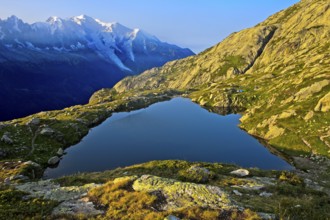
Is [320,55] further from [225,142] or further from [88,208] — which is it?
[88,208]

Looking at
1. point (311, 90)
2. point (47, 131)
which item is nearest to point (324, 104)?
point (311, 90)

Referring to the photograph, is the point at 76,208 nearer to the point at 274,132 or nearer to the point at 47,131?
the point at 274,132

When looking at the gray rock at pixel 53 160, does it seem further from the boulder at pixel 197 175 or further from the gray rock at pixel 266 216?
the gray rock at pixel 266 216

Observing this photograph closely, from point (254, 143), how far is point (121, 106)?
112 m

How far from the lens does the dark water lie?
8888cm

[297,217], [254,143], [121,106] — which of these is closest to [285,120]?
[254,143]

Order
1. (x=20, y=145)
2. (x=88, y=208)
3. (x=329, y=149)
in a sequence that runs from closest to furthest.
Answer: (x=88, y=208)
(x=329, y=149)
(x=20, y=145)

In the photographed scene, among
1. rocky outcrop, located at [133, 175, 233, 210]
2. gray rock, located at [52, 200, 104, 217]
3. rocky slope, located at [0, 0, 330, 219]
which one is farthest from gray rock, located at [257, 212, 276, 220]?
gray rock, located at [52, 200, 104, 217]

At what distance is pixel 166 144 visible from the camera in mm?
107375

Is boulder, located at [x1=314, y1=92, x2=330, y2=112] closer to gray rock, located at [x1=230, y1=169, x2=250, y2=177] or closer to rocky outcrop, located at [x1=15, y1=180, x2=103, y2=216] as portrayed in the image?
gray rock, located at [x1=230, y1=169, x2=250, y2=177]

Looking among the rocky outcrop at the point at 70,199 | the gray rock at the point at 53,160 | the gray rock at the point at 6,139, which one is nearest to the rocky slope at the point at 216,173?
the rocky outcrop at the point at 70,199

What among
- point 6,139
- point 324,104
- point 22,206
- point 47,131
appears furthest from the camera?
point 47,131

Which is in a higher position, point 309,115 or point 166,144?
point 309,115

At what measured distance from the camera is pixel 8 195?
26.8 meters
